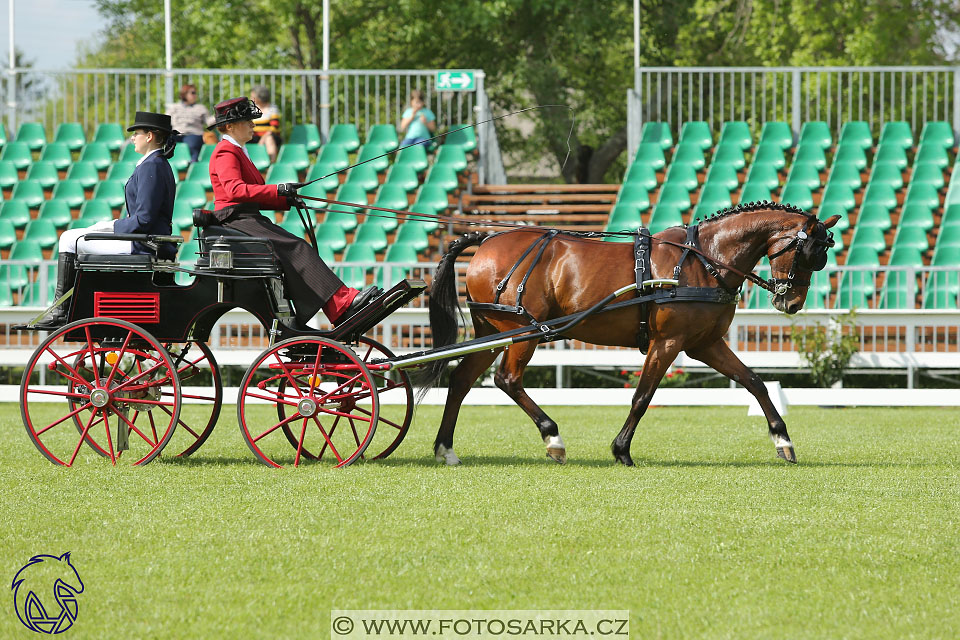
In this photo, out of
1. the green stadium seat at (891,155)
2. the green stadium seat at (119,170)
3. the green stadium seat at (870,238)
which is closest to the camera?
the green stadium seat at (870,238)

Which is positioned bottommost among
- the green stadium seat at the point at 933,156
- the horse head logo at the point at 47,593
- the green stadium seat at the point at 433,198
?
the horse head logo at the point at 47,593

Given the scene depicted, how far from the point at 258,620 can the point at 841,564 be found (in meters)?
2.45

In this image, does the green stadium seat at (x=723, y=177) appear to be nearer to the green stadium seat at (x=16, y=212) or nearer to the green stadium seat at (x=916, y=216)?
the green stadium seat at (x=916, y=216)

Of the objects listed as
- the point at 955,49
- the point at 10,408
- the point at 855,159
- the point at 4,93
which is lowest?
the point at 10,408

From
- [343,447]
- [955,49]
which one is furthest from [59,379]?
[955,49]

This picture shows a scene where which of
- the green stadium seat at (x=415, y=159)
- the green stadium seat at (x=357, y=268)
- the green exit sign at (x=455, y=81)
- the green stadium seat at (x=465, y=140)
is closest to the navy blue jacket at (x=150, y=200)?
the green stadium seat at (x=357, y=268)

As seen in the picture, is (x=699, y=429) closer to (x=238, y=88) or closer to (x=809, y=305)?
(x=809, y=305)

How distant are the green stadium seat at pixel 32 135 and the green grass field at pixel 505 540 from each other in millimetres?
12703

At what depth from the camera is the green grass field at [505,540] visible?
172 inches

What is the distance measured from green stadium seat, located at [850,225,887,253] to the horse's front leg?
29.3 ft

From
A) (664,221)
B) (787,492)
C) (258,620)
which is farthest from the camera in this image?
(664,221)

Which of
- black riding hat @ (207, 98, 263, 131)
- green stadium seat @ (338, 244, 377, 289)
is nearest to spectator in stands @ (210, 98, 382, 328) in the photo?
black riding hat @ (207, 98, 263, 131)

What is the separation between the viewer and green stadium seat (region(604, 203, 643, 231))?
16.7 meters

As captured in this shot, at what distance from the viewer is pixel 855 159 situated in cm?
1831
